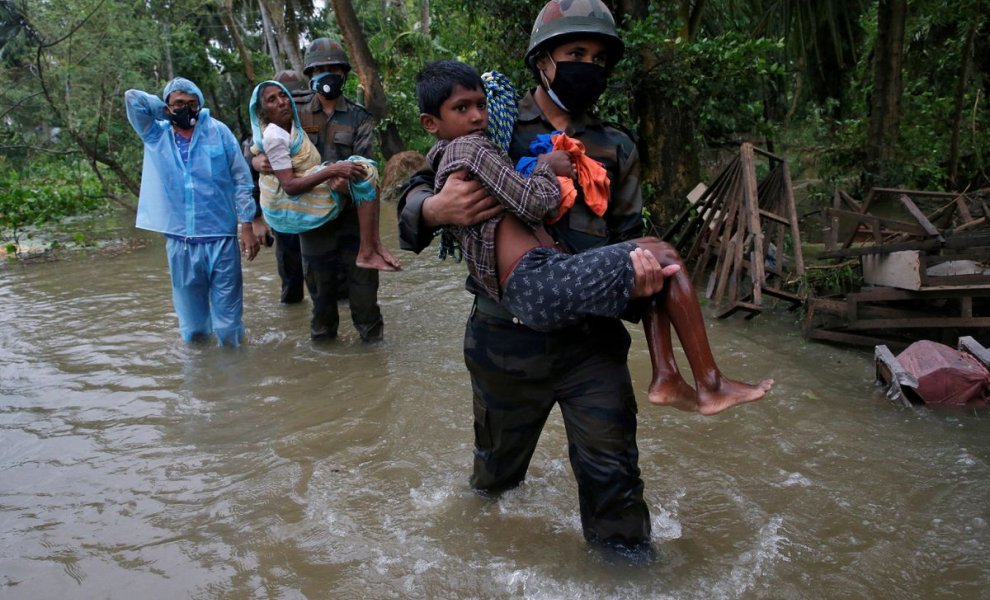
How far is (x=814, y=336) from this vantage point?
17.4ft

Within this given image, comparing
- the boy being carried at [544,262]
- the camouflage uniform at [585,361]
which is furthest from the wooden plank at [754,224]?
the boy being carried at [544,262]

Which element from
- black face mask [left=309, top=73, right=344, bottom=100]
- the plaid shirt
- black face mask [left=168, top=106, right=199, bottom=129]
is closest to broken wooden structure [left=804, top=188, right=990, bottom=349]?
the plaid shirt

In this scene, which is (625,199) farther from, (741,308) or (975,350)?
(741,308)

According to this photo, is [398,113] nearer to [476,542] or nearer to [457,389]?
[457,389]

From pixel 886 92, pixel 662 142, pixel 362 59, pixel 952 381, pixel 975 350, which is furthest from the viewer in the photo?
pixel 362 59

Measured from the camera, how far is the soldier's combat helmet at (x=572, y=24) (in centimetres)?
233

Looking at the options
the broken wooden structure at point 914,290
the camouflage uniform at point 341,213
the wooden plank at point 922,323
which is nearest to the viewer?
the wooden plank at point 922,323

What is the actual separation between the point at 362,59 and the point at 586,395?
1210cm

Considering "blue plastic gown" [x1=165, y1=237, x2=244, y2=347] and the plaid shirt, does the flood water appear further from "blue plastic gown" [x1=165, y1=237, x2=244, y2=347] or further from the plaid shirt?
the plaid shirt

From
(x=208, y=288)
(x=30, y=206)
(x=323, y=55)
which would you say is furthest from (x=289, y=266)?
(x=30, y=206)

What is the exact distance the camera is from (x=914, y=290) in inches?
185

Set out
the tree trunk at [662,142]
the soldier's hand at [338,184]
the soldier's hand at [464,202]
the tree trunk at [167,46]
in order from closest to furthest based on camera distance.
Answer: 1. the soldier's hand at [464,202]
2. the soldier's hand at [338,184]
3. the tree trunk at [662,142]
4. the tree trunk at [167,46]

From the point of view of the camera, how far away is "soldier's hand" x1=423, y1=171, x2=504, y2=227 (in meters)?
2.22

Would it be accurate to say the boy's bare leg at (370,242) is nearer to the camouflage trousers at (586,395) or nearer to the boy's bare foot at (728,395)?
the camouflage trousers at (586,395)
